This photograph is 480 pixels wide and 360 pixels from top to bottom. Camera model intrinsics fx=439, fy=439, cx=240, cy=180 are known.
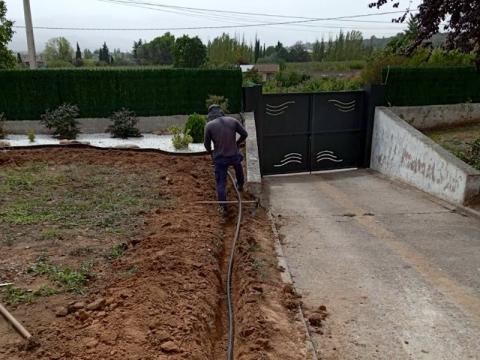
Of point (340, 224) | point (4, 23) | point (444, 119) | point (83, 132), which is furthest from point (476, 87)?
point (4, 23)

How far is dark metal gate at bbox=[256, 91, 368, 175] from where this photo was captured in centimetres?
1179

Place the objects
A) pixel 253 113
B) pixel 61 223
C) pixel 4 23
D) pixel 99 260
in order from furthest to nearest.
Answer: pixel 4 23 → pixel 253 113 → pixel 61 223 → pixel 99 260

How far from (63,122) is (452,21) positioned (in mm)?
10932

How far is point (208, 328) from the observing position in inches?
163

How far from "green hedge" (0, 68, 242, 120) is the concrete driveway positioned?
6839 mm

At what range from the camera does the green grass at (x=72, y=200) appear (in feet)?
20.3

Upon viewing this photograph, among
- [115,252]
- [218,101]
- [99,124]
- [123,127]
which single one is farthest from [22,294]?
[99,124]

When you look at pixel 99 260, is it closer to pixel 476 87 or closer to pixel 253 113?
pixel 253 113

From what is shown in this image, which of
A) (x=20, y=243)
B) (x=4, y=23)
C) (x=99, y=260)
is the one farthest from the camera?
(x=4, y=23)

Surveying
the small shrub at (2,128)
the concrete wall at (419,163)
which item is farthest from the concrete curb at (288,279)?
the small shrub at (2,128)

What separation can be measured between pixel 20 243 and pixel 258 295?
3156mm

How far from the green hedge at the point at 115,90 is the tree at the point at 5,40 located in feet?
15.1

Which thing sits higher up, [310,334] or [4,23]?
[4,23]

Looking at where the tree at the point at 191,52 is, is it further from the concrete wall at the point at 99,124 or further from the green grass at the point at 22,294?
the green grass at the point at 22,294
